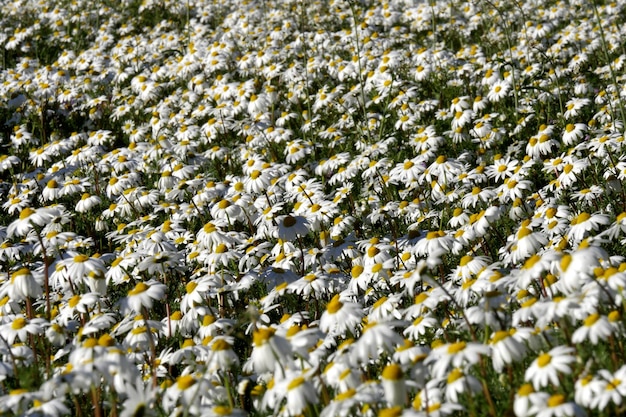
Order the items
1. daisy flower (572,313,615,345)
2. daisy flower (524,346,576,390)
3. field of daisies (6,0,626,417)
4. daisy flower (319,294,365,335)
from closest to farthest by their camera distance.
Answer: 1. daisy flower (524,346,576,390)
2. daisy flower (572,313,615,345)
3. field of daisies (6,0,626,417)
4. daisy flower (319,294,365,335)

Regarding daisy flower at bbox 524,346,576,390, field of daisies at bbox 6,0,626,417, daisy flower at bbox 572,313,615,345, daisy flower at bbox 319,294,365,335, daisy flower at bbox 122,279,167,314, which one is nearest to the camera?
daisy flower at bbox 524,346,576,390

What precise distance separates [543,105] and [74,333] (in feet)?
20.1

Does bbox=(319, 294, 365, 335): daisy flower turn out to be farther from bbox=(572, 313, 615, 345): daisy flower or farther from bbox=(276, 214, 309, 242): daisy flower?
bbox=(276, 214, 309, 242): daisy flower

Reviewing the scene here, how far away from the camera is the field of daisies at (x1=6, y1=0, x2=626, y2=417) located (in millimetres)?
3455

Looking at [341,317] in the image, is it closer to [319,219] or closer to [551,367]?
[551,367]

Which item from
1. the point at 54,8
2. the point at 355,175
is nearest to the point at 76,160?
the point at 355,175

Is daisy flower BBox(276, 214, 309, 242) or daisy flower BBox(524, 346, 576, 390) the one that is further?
daisy flower BBox(276, 214, 309, 242)

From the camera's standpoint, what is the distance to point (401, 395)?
3.03m

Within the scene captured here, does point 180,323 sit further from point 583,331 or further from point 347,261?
point 583,331

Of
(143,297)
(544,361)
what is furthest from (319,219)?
(544,361)

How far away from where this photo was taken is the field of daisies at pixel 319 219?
3.46 meters

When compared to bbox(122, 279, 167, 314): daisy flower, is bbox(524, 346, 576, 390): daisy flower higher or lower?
higher

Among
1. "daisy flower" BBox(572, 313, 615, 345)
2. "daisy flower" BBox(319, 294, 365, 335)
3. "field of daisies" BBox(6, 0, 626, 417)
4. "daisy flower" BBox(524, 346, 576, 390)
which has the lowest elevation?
"field of daisies" BBox(6, 0, 626, 417)

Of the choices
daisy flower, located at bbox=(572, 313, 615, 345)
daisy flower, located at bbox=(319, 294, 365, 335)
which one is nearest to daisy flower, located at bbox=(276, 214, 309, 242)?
daisy flower, located at bbox=(319, 294, 365, 335)
